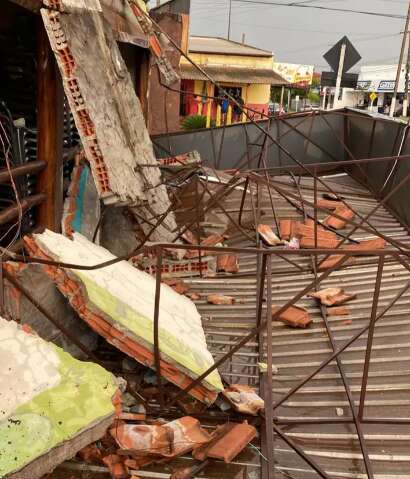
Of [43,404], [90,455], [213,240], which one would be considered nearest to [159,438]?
[90,455]

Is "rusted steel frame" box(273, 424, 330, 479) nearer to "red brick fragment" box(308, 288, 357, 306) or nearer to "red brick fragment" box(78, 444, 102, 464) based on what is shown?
"red brick fragment" box(78, 444, 102, 464)

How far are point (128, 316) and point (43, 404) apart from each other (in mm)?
1165

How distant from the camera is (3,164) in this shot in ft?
16.6

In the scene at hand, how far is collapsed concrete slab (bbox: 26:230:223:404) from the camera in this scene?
358 centimetres

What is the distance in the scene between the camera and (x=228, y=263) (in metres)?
6.79

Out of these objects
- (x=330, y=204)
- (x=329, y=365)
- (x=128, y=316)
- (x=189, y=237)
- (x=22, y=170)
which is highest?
(x=22, y=170)

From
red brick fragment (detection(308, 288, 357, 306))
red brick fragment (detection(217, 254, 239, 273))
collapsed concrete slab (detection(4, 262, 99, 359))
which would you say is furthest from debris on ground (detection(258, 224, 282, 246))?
collapsed concrete slab (detection(4, 262, 99, 359))

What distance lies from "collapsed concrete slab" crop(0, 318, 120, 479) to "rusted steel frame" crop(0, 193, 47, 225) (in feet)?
3.91

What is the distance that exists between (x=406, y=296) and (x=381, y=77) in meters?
49.5

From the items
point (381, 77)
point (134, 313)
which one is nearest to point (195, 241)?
point (134, 313)

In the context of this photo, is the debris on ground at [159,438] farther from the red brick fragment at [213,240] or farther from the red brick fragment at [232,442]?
the red brick fragment at [213,240]

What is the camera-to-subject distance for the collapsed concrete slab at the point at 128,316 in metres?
3.58

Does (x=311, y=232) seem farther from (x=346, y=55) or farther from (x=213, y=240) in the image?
(x=346, y=55)

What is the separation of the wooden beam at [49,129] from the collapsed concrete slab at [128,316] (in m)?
0.39
